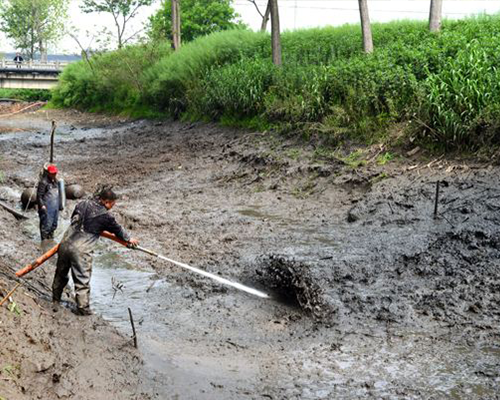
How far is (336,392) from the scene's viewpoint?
5.98 metres

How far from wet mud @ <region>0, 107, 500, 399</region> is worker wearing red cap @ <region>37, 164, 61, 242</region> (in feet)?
1.39

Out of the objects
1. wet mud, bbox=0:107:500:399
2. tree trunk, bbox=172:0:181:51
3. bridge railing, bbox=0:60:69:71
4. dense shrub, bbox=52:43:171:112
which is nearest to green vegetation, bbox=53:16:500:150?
wet mud, bbox=0:107:500:399

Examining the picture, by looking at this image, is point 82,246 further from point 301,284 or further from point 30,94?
point 30,94

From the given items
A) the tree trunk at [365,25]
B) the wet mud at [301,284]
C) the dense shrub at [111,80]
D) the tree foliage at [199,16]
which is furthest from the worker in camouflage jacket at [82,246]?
the tree foliage at [199,16]

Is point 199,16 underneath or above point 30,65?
above

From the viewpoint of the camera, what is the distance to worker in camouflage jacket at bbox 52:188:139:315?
727 cm

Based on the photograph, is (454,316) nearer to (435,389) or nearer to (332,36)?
(435,389)

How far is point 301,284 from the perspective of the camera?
8.63m

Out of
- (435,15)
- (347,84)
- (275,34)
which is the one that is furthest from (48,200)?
(435,15)

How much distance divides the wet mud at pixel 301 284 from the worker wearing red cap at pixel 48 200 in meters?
0.43

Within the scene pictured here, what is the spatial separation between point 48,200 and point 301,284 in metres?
4.87

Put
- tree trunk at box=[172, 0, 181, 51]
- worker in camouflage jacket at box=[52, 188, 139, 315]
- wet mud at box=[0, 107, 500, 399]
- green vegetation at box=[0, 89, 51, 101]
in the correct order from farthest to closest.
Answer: green vegetation at box=[0, 89, 51, 101] → tree trunk at box=[172, 0, 181, 51] → worker in camouflage jacket at box=[52, 188, 139, 315] → wet mud at box=[0, 107, 500, 399]

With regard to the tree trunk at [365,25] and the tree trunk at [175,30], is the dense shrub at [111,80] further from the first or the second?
the tree trunk at [365,25]

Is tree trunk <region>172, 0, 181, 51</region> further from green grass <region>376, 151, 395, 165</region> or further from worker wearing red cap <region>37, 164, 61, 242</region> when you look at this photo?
worker wearing red cap <region>37, 164, 61, 242</region>
